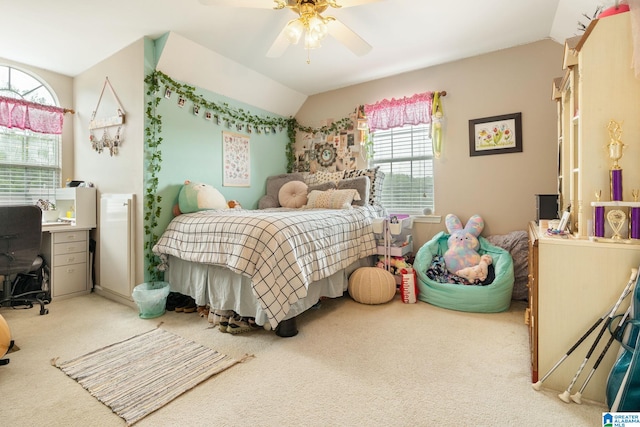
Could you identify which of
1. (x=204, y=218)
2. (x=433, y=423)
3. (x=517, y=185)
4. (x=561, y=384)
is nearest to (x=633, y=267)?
(x=561, y=384)

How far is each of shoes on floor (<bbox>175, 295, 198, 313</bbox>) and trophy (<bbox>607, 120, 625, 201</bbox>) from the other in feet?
9.89

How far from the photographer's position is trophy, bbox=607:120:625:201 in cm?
144

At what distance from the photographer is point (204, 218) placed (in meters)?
2.54

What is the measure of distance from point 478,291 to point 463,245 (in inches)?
21.5

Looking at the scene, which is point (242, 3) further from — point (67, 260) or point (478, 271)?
point (67, 260)

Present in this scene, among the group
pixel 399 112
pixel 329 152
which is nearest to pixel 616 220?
pixel 399 112

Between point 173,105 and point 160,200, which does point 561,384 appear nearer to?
point 160,200

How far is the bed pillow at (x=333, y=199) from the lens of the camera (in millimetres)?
3348

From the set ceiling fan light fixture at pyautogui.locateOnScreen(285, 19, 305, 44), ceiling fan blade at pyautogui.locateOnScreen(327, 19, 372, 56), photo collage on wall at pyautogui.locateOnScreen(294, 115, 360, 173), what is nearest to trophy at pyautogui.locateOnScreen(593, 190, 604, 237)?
ceiling fan blade at pyautogui.locateOnScreen(327, 19, 372, 56)

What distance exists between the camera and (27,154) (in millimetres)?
3395

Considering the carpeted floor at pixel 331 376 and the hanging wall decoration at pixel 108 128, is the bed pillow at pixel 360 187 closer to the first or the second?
the carpeted floor at pixel 331 376

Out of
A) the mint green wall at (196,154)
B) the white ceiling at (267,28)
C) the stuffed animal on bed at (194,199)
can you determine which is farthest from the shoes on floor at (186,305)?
the white ceiling at (267,28)

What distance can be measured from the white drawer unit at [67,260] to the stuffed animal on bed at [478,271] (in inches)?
153

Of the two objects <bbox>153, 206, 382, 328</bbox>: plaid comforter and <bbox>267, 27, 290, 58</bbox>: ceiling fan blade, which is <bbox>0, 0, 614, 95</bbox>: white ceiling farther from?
<bbox>153, 206, 382, 328</bbox>: plaid comforter
